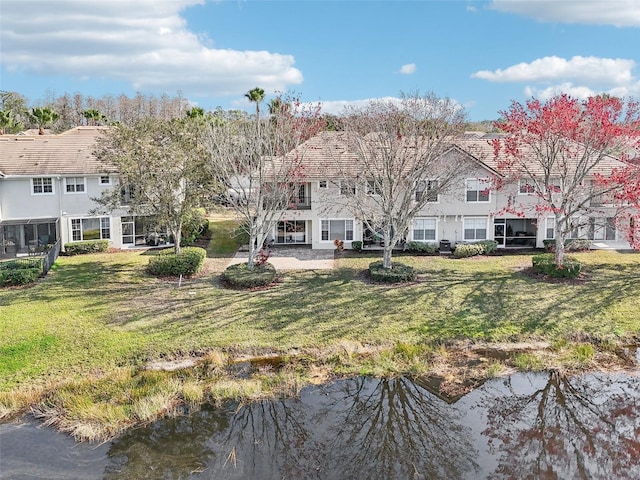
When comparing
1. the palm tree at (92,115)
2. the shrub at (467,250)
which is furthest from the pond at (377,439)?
the palm tree at (92,115)

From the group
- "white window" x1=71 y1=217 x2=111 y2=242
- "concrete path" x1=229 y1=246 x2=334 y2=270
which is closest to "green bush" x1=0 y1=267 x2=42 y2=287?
"white window" x1=71 y1=217 x2=111 y2=242

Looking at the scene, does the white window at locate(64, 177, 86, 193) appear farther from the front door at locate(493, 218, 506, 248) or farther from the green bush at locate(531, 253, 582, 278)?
the green bush at locate(531, 253, 582, 278)

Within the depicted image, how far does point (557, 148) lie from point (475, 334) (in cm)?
1280

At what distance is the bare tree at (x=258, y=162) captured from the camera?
25141 mm

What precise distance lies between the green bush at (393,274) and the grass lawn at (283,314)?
64 centimetres

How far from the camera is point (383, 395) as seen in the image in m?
15.0

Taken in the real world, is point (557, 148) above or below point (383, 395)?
above

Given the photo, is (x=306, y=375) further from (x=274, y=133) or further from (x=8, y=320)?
(x=274, y=133)

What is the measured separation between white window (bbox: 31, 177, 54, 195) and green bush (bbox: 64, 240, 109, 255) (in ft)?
12.0

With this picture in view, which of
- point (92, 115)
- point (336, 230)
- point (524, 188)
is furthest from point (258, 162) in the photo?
point (92, 115)

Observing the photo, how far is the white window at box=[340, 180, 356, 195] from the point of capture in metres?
27.4

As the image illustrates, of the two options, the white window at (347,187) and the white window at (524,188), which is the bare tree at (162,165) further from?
the white window at (524,188)

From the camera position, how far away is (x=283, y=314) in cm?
2056

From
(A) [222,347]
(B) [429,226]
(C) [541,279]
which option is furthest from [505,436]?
(B) [429,226]
